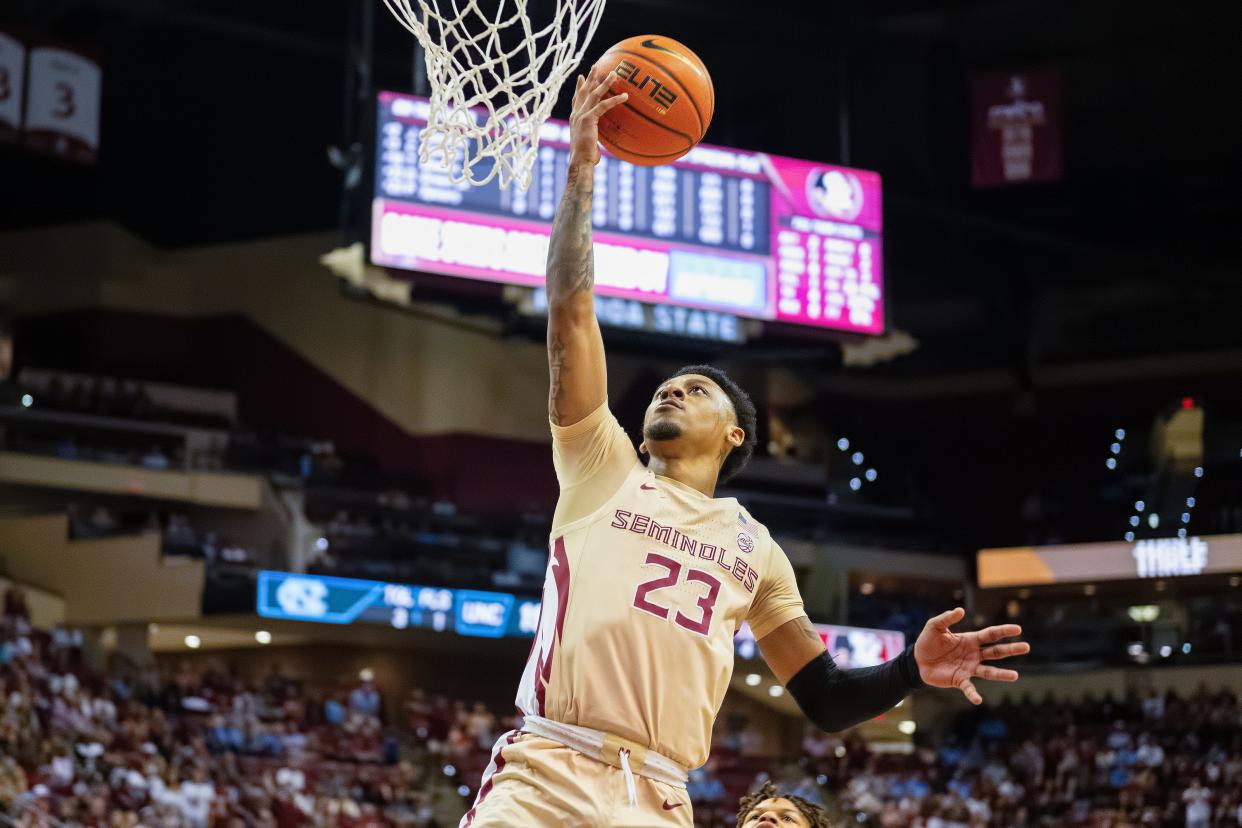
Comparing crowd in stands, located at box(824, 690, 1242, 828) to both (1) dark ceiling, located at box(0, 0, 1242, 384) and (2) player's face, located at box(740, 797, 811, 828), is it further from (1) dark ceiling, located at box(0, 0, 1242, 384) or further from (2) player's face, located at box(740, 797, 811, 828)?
(2) player's face, located at box(740, 797, 811, 828)

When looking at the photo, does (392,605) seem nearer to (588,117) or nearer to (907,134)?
(907,134)

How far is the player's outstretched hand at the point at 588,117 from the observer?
3.60m

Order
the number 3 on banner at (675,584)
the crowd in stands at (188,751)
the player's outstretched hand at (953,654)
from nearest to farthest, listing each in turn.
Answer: the number 3 on banner at (675,584) < the player's outstretched hand at (953,654) < the crowd in stands at (188,751)

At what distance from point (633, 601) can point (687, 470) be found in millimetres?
434

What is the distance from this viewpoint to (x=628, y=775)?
343cm

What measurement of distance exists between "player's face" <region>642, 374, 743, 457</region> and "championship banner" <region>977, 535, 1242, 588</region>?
58.7 feet

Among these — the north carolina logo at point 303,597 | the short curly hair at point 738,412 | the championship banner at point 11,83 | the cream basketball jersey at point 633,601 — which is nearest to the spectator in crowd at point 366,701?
the north carolina logo at point 303,597

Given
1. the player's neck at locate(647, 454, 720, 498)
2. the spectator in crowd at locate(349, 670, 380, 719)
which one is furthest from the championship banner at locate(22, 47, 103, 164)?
the player's neck at locate(647, 454, 720, 498)

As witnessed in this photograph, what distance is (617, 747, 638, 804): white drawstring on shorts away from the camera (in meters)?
3.42

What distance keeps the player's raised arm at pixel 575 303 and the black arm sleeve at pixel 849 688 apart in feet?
→ 2.95

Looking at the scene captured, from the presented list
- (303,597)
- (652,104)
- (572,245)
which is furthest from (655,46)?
(303,597)

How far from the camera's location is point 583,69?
599 inches

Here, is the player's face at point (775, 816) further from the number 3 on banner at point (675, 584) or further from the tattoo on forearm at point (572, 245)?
the tattoo on forearm at point (572, 245)

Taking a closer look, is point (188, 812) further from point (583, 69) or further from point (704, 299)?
point (583, 69)
